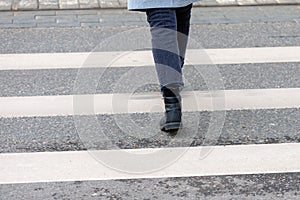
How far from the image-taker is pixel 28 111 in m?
5.46

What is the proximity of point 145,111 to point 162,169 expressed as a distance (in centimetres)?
102

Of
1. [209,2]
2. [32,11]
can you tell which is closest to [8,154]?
[32,11]

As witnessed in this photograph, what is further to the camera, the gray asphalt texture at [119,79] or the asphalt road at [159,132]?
the gray asphalt texture at [119,79]

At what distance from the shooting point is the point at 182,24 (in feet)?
17.5

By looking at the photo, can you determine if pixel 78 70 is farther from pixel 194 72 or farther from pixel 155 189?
pixel 155 189

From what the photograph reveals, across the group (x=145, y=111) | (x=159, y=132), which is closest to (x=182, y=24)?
(x=145, y=111)

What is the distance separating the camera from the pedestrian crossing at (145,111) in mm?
4473

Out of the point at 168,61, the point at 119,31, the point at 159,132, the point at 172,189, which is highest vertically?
the point at 168,61

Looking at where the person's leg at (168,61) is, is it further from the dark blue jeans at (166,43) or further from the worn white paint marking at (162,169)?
the worn white paint marking at (162,169)

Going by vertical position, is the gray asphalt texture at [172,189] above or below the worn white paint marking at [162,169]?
above

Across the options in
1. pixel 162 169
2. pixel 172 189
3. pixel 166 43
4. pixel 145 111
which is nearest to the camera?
pixel 172 189

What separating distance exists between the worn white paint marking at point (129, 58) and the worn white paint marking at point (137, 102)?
2.39ft

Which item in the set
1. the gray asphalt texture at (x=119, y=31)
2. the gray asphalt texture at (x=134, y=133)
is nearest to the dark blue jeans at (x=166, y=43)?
the gray asphalt texture at (x=134, y=133)

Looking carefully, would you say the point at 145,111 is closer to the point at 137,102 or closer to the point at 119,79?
the point at 137,102
